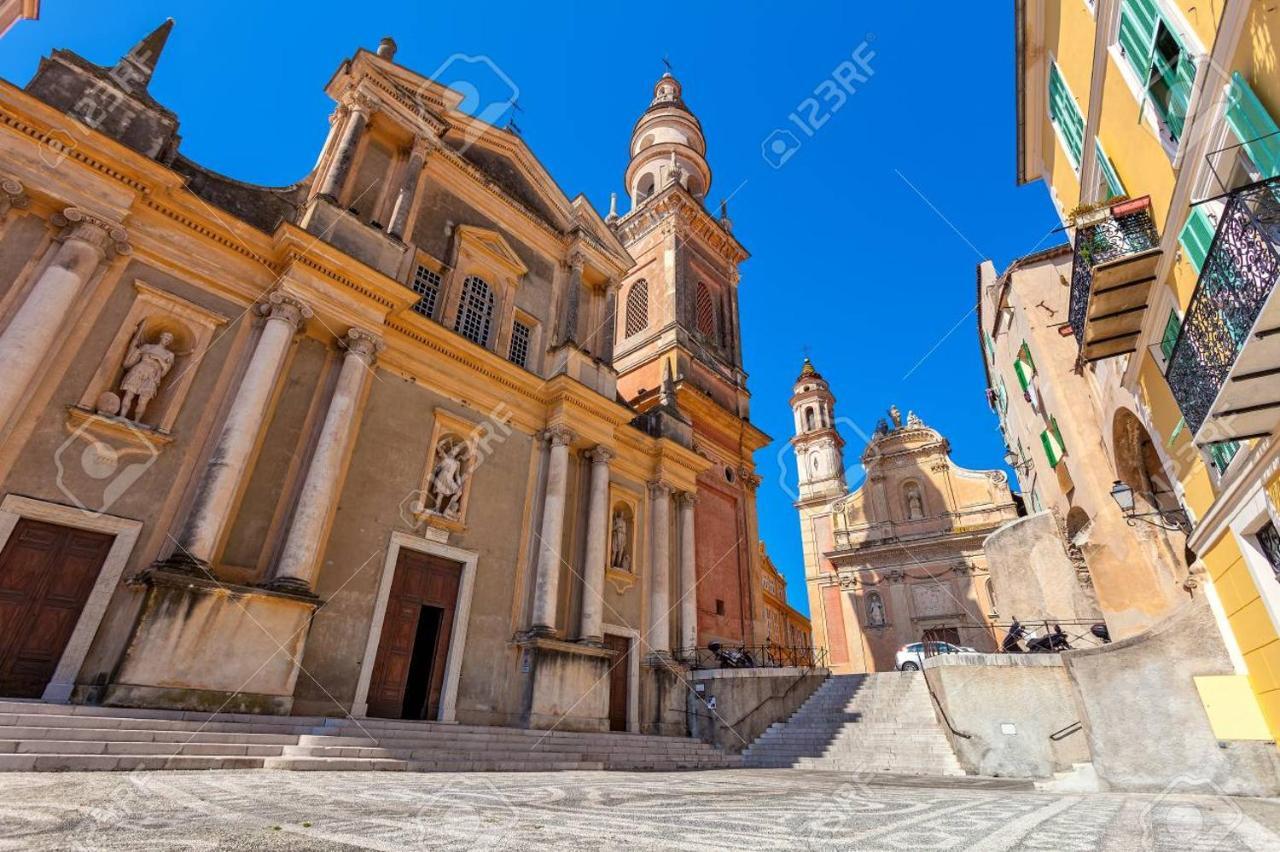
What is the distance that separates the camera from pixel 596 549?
14.5 metres

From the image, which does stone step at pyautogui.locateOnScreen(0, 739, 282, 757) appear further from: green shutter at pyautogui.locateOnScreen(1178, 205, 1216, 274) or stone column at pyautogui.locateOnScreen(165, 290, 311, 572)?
green shutter at pyautogui.locateOnScreen(1178, 205, 1216, 274)

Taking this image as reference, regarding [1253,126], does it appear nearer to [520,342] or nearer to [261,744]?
[261,744]

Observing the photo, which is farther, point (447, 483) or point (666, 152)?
point (666, 152)

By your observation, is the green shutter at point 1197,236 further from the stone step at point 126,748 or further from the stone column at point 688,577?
the stone column at point 688,577

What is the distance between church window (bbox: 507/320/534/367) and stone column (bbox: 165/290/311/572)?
6261 millimetres

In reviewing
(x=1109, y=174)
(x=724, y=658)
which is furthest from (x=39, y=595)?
(x=1109, y=174)

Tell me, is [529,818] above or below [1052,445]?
below

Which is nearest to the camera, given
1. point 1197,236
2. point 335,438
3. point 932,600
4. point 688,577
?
point 1197,236

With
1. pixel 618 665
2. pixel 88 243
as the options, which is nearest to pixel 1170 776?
pixel 618 665

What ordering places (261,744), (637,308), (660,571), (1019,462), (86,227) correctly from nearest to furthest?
(261,744)
(86,227)
(660,571)
(1019,462)
(637,308)

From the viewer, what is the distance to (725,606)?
61.7 feet

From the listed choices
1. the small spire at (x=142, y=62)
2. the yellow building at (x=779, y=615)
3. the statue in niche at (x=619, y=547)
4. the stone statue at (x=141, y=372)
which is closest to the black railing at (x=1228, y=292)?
the statue in niche at (x=619, y=547)

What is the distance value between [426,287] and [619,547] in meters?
8.45

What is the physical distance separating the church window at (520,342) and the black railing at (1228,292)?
1390 centimetres
